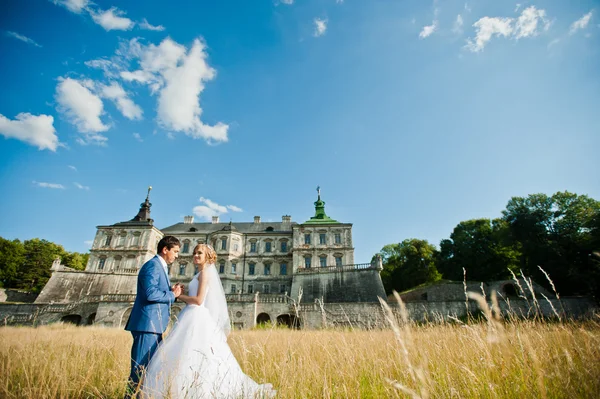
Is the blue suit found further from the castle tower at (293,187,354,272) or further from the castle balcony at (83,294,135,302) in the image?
the castle tower at (293,187,354,272)

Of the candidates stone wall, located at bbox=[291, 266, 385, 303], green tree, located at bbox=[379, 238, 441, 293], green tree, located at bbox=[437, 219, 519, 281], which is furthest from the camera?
green tree, located at bbox=[379, 238, 441, 293]

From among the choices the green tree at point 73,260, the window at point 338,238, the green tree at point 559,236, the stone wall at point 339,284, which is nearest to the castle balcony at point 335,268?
the stone wall at point 339,284

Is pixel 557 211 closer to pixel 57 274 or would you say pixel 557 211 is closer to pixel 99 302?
pixel 99 302

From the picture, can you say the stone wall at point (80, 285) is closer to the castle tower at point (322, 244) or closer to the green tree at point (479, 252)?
the castle tower at point (322, 244)

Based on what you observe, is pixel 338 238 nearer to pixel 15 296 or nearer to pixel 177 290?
pixel 177 290

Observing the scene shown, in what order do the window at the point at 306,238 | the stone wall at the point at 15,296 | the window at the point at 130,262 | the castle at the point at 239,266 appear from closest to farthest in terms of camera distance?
1. the castle at the point at 239,266
2. the stone wall at the point at 15,296
3. the window at the point at 130,262
4. the window at the point at 306,238

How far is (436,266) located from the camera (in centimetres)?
3497

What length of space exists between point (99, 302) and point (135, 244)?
1062cm

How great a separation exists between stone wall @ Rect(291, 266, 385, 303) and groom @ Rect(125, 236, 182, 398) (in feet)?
80.0

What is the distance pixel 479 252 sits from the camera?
31.5 metres

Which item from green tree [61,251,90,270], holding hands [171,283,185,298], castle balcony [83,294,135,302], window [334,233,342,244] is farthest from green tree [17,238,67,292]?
holding hands [171,283,185,298]

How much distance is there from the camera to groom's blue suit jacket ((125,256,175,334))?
321 centimetres

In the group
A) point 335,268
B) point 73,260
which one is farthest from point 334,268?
point 73,260

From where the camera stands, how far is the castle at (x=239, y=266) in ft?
81.7
